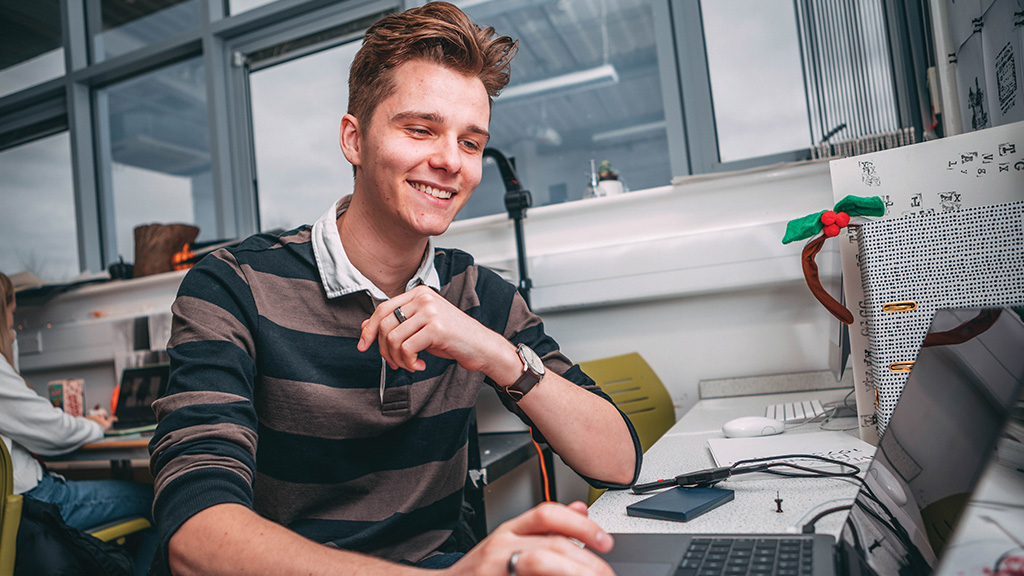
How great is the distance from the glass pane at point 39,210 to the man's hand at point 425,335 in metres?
3.56

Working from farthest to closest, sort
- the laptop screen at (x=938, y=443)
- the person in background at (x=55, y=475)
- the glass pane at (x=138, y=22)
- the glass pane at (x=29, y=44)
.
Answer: the glass pane at (x=29, y=44)
the glass pane at (x=138, y=22)
the person in background at (x=55, y=475)
the laptop screen at (x=938, y=443)

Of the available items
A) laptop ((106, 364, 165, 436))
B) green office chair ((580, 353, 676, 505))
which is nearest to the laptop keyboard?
green office chair ((580, 353, 676, 505))

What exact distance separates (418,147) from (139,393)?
2161 mm

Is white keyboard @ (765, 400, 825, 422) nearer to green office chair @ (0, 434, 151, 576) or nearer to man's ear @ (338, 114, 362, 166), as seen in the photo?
man's ear @ (338, 114, 362, 166)

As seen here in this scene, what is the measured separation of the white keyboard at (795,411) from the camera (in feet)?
4.10

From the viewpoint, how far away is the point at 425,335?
820mm

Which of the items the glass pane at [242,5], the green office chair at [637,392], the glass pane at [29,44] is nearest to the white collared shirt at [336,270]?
the green office chair at [637,392]

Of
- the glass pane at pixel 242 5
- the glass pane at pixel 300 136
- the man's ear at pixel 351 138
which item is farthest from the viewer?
the glass pane at pixel 242 5

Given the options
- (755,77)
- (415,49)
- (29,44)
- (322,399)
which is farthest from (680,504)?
(29,44)

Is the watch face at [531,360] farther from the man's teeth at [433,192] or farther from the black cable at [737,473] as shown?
the man's teeth at [433,192]

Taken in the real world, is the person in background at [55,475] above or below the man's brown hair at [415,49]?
below

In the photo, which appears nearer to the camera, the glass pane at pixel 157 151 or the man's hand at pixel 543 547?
the man's hand at pixel 543 547

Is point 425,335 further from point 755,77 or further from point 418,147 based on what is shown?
point 755,77

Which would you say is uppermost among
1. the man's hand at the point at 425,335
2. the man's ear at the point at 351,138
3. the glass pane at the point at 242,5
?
the glass pane at the point at 242,5
